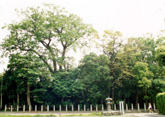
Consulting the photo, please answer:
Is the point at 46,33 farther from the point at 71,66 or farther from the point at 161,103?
the point at 161,103

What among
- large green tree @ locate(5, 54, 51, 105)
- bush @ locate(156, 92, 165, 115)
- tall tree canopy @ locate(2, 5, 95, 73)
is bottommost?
bush @ locate(156, 92, 165, 115)

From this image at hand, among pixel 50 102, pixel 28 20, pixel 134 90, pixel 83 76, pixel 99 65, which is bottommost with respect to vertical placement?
pixel 50 102

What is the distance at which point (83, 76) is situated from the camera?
24.5 metres

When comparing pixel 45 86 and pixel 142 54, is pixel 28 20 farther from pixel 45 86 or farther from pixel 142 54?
pixel 142 54

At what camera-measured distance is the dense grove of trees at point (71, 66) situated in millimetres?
22562

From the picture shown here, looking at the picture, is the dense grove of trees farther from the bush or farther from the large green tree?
the bush

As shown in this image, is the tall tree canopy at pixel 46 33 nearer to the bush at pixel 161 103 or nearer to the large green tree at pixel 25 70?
the large green tree at pixel 25 70

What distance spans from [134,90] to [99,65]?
24.5 feet

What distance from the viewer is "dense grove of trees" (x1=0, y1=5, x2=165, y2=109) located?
2256 centimetres

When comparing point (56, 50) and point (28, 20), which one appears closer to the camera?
point (28, 20)

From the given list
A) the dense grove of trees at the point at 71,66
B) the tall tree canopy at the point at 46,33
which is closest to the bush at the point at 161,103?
the dense grove of trees at the point at 71,66

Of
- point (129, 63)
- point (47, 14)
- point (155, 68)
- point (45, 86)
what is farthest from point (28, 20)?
point (155, 68)


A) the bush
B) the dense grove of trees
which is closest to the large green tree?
the dense grove of trees

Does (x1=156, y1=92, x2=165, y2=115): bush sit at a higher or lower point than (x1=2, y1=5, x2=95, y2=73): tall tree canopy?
lower
